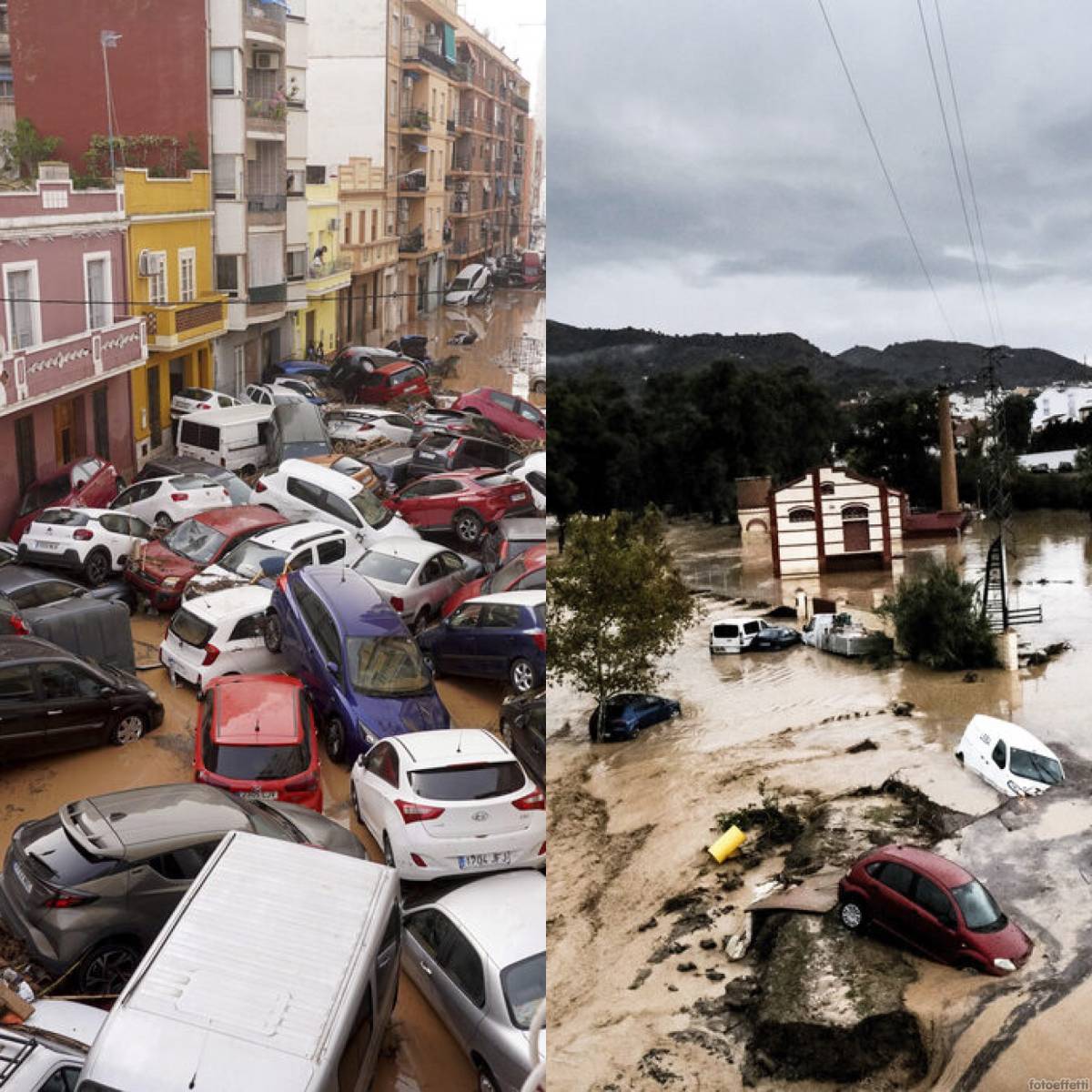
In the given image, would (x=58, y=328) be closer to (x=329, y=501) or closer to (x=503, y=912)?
(x=329, y=501)

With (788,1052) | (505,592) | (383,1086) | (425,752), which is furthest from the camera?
(788,1052)

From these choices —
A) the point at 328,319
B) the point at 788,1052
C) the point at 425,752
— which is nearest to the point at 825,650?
the point at 788,1052

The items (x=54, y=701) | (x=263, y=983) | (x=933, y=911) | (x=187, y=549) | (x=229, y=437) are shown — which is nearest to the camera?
(x=263, y=983)

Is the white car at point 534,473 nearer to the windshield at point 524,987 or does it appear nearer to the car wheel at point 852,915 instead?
the windshield at point 524,987

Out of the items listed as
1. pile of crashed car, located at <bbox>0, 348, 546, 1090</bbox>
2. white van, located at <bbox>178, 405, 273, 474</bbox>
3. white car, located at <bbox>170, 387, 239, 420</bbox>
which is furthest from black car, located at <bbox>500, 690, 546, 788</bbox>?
white car, located at <bbox>170, 387, 239, 420</bbox>

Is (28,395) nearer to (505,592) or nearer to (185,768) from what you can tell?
(185,768)

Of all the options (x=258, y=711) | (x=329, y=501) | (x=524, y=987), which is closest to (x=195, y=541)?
(x=329, y=501)
